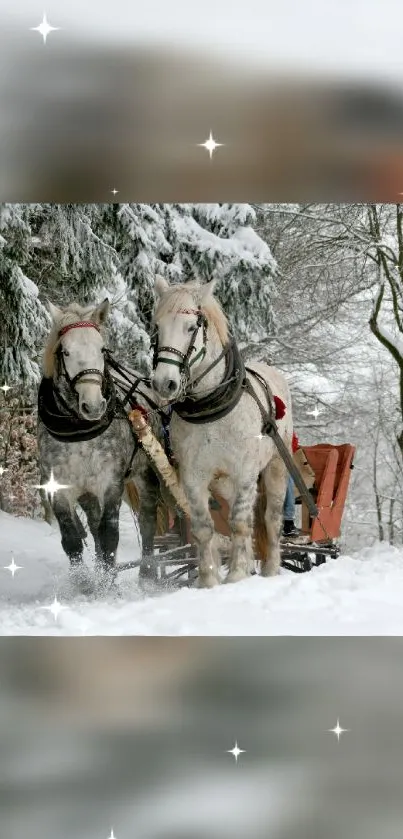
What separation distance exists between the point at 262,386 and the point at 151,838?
8.05 feet

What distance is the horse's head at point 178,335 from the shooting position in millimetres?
4176

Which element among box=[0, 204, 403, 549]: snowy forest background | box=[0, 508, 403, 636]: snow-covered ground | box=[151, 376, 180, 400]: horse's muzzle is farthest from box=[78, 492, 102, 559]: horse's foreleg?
box=[0, 204, 403, 549]: snowy forest background

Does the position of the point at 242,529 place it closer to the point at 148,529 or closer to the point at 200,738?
the point at 148,529

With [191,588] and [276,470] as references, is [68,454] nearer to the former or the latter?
[191,588]

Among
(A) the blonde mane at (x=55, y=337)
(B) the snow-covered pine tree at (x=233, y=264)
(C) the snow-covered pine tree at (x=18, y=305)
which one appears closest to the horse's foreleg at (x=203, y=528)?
(A) the blonde mane at (x=55, y=337)

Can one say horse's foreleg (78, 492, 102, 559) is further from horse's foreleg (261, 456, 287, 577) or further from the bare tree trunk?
the bare tree trunk

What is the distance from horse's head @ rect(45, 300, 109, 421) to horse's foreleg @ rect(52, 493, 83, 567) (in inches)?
19.0

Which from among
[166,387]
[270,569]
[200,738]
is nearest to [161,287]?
[166,387]

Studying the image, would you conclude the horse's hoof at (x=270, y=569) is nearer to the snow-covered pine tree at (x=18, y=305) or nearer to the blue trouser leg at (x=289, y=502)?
the blue trouser leg at (x=289, y=502)

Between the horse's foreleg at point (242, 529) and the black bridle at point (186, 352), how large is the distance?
2.01 feet

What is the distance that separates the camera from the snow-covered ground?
448 centimetres

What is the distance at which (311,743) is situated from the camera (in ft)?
11.7
